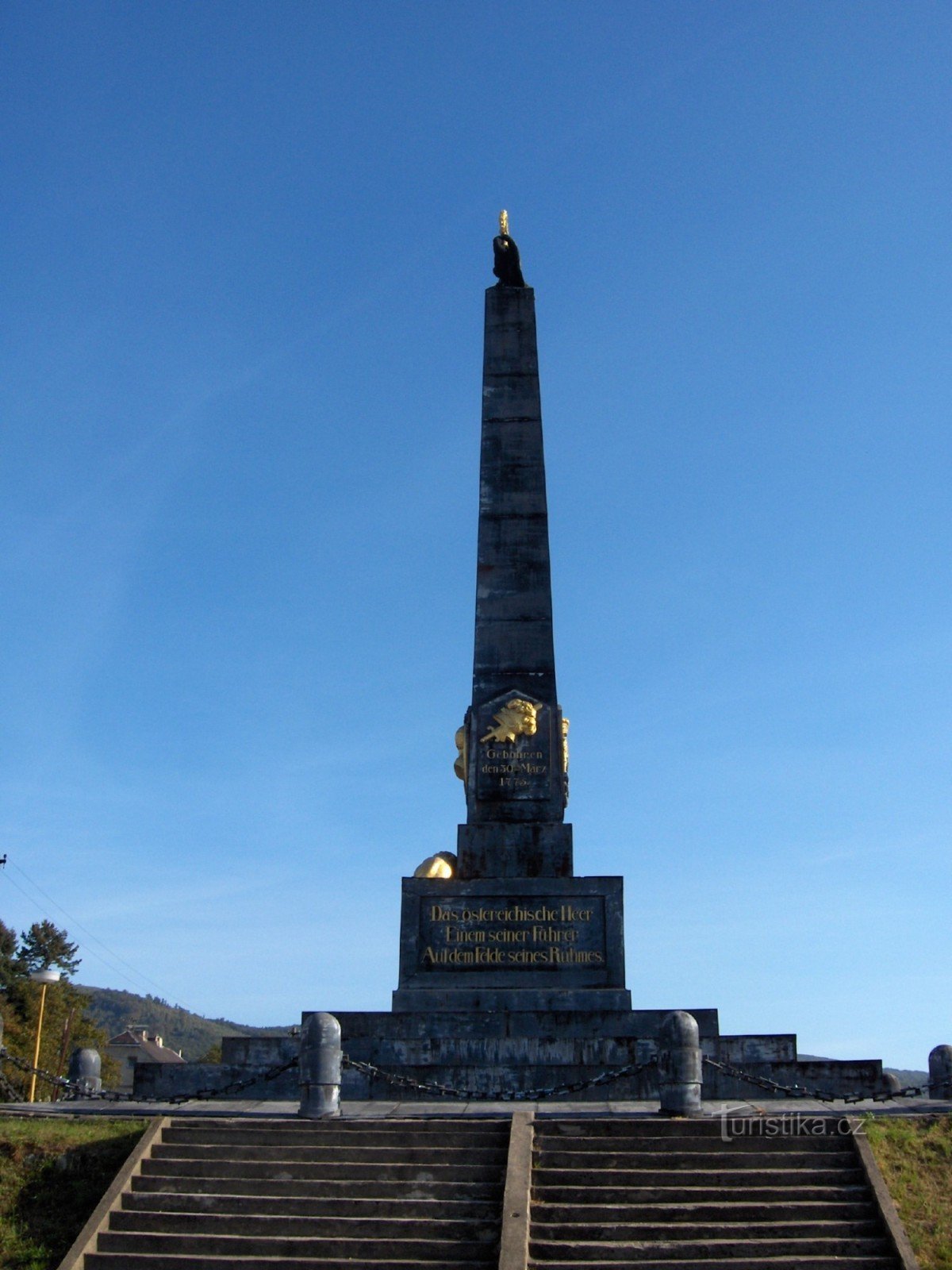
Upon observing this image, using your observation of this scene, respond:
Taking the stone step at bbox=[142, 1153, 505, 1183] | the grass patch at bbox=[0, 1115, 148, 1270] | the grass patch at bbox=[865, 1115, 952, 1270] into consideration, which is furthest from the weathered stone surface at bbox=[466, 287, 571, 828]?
the grass patch at bbox=[0, 1115, 148, 1270]

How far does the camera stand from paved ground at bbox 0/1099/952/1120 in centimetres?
1277

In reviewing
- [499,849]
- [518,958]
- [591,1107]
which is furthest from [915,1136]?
[499,849]

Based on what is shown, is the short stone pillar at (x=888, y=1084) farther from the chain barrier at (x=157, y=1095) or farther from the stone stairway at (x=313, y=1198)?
the chain barrier at (x=157, y=1095)

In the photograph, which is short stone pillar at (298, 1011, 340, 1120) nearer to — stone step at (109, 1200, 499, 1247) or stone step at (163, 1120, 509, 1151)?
stone step at (163, 1120, 509, 1151)

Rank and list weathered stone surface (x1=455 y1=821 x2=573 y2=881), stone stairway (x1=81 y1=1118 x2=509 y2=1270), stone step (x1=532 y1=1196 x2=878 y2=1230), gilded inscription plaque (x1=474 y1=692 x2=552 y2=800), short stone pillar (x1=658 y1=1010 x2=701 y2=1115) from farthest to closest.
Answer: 1. gilded inscription plaque (x1=474 y1=692 x2=552 y2=800)
2. weathered stone surface (x1=455 y1=821 x2=573 y2=881)
3. short stone pillar (x1=658 y1=1010 x2=701 y2=1115)
4. stone step (x1=532 y1=1196 x2=878 y2=1230)
5. stone stairway (x1=81 y1=1118 x2=509 y2=1270)

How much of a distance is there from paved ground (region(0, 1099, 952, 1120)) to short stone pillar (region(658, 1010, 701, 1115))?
9.9 inches

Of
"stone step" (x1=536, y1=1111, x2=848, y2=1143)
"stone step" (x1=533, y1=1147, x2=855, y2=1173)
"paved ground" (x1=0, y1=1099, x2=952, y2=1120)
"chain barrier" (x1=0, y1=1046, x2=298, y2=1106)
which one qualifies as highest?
"chain barrier" (x1=0, y1=1046, x2=298, y2=1106)

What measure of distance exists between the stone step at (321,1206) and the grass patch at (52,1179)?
58 centimetres

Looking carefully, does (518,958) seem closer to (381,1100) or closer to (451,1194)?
(381,1100)

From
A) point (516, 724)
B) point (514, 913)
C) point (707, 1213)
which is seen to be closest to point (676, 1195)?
point (707, 1213)

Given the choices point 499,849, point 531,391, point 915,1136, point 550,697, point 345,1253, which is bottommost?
point 345,1253

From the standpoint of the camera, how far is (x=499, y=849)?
61.4 ft

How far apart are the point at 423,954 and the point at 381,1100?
2.94 meters

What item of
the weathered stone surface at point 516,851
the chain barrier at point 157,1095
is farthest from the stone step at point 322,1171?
the weathered stone surface at point 516,851
